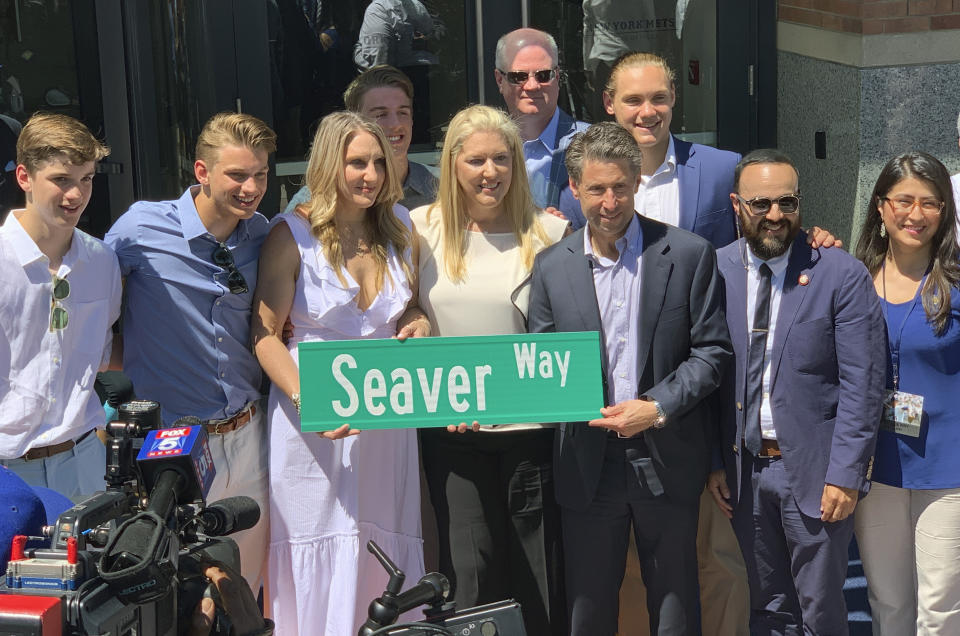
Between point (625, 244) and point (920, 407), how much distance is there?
46.6 inches

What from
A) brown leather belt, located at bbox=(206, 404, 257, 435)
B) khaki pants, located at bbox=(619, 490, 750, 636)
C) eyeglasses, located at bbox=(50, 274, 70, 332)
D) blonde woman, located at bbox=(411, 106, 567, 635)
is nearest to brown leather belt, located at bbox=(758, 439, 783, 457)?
khaki pants, located at bbox=(619, 490, 750, 636)

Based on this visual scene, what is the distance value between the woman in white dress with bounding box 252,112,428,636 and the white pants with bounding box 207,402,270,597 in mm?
58

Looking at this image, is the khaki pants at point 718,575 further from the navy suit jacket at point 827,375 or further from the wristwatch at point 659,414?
the wristwatch at point 659,414

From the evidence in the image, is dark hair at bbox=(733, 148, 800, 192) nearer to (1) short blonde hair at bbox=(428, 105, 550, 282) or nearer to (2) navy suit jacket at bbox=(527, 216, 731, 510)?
(2) navy suit jacket at bbox=(527, 216, 731, 510)

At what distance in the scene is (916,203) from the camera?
4145mm

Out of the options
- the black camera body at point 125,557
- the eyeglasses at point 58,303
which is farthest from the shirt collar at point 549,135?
the black camera body at point 125,557

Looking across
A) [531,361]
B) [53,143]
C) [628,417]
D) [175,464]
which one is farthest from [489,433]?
[53,143]

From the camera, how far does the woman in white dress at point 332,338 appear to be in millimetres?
4176

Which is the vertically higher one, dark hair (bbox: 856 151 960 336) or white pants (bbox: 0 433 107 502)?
dark hair (bbox: 856 151 960 336)

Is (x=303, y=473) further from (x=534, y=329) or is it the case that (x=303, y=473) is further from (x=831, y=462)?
(x=831, y=462)

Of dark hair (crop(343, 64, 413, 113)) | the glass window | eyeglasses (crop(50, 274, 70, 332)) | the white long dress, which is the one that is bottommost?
the white long dress

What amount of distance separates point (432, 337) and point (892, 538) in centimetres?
182

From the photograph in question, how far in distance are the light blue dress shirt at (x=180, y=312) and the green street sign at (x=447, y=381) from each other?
0.41 meters

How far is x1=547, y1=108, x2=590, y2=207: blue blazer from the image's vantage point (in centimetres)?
503
